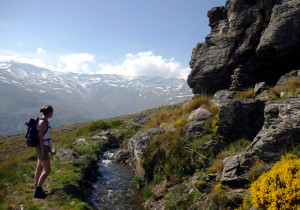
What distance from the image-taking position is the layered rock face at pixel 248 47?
9.91 metres

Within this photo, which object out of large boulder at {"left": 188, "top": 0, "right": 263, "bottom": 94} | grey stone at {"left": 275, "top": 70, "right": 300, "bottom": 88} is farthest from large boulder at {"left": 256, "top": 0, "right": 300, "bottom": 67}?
large boulder at {"left": 188, "top": 0, "right": 263, "bottom": 94}

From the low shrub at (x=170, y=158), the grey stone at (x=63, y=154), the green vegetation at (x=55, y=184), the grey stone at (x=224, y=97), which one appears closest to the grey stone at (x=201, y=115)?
the grey stone at (x=224, y=97)

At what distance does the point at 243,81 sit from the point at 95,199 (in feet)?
32.9

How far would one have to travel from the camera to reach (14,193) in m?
8.11

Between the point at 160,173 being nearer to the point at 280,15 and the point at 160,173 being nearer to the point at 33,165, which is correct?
the point at 33,165

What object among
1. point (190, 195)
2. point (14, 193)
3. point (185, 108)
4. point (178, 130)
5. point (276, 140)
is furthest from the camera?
point (185, 108)

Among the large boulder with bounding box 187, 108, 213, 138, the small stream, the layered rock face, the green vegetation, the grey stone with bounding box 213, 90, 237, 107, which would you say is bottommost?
the small stream

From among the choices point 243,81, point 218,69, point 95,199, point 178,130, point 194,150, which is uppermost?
point 218,69

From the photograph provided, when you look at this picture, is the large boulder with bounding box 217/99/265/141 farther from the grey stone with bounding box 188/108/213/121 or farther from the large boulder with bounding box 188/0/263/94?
the large boulder with bounding box 188/0/263/94

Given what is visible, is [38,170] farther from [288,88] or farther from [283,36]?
[283,36]

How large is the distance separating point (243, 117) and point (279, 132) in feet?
7.88

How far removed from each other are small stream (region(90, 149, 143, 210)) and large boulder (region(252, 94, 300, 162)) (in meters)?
5.40

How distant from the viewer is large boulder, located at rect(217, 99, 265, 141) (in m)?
8.41

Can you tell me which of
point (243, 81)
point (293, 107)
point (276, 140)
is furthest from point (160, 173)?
point (243, 81)
